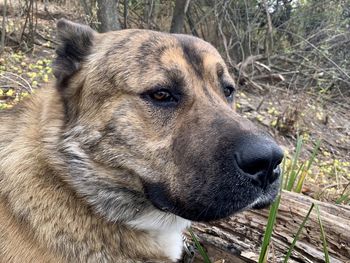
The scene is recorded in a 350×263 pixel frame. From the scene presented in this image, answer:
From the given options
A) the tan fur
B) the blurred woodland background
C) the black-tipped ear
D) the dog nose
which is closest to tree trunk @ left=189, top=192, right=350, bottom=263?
the tan fur

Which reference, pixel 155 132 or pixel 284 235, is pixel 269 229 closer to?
pixel 284 235

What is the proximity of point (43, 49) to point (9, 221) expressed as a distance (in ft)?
19.7

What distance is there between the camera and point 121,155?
2.62 metres

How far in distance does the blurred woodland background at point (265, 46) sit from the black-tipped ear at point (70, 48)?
12.4ft

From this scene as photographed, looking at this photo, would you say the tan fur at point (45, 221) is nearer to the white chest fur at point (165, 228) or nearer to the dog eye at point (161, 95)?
the white chest fur at point (165, 228)

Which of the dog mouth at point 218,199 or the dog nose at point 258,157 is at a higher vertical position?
the dog nose at point 258,157

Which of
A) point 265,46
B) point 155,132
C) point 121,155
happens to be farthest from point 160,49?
point 265,46

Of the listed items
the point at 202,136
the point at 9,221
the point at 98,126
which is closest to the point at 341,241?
the point at 202,136

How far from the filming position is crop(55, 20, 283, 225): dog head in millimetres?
2270

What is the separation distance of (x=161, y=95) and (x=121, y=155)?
419 mm

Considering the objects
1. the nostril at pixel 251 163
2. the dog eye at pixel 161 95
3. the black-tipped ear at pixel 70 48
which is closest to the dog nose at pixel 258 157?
the nostril at pixel 251 163

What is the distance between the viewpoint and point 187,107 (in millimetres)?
2650

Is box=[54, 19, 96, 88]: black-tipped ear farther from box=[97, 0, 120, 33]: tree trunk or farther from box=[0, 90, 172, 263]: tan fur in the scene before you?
box=[97, 0, 120, 33]: tree trunk

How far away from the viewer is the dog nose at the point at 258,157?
217cm
